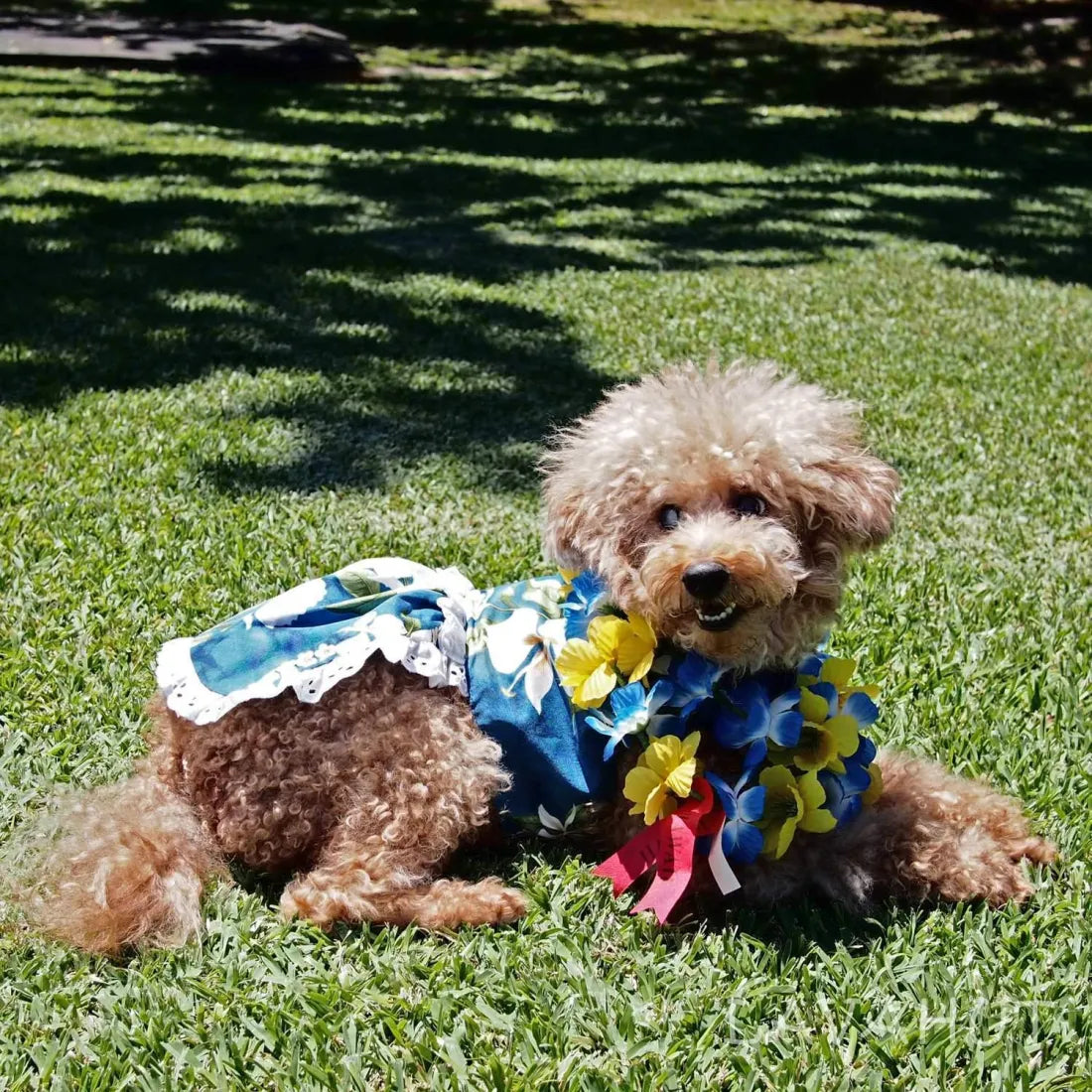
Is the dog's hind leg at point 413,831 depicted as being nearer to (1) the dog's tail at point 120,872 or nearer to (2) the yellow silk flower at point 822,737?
(1) the dog's tail at point 120,872

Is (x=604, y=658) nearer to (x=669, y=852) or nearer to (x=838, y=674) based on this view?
(x=669, y=852)

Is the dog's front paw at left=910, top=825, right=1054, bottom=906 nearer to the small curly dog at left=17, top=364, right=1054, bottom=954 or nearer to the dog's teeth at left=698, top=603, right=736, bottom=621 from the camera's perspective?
the small curly dog at left=17, top=364, right=1054, bottom=954

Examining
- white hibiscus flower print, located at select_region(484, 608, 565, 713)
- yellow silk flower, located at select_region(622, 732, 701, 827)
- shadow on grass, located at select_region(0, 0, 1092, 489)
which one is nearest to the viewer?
yellow silk flower, located at select_region(622, 732, 701, 827)

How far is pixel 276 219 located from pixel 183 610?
6012 millimetres

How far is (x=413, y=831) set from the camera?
294cm

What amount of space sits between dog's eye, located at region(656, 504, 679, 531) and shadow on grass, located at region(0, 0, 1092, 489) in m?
2.52

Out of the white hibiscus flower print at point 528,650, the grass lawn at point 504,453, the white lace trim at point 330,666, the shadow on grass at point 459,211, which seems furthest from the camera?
the shadow on grass at point 459,211

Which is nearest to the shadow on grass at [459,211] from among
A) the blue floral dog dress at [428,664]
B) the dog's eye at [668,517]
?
the blue floral dog dress at [428,664]

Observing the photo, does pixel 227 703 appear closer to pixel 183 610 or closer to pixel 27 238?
pixel 183 610

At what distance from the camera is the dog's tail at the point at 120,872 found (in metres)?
2.70

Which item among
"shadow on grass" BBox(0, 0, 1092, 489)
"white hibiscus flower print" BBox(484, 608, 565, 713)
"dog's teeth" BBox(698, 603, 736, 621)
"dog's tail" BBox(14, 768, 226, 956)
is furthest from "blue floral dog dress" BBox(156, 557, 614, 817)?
"shadow on grass" BBox(0, 0, 1092, 489)

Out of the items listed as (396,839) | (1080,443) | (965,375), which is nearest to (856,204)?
(965,375)

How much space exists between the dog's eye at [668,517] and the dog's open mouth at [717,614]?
23cm

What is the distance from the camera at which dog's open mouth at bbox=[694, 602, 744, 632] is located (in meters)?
2.71
